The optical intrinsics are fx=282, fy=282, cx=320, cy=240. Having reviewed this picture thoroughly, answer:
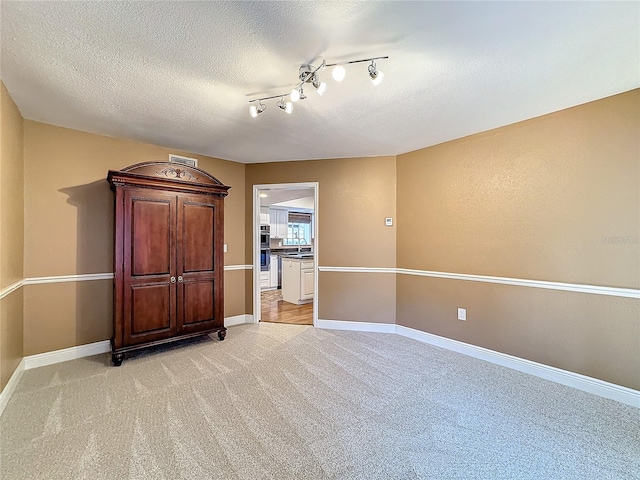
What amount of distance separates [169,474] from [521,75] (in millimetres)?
3382

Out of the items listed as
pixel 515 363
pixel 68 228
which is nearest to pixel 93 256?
pixel 68 228

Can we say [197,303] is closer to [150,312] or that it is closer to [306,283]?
[150,312]

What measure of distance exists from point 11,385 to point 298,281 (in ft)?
13.3

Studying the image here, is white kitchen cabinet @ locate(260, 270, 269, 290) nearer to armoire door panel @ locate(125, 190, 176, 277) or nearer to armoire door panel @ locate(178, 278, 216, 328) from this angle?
armoire door panel @ locate(178, 278, 216, 328)

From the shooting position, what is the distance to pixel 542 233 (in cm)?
270

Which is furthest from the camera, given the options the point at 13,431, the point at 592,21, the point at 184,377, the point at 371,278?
the point at 371,278

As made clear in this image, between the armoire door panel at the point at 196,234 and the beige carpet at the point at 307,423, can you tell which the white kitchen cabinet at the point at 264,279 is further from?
the beige carpet at the point at 307,423

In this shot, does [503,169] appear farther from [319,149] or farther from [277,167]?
[277,167]

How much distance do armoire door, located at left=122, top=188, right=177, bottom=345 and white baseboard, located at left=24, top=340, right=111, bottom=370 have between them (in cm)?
61

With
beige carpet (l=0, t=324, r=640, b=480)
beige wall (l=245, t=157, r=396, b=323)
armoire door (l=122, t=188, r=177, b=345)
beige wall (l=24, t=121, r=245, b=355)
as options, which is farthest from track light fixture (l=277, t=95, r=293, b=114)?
beige carpet (l=0, t=324, r=640, b=480)

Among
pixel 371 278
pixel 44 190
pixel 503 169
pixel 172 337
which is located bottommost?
pixel 172 337

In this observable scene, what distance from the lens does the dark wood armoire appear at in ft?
9.53

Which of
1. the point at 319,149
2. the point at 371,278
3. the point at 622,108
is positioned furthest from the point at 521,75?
the point at 371,278

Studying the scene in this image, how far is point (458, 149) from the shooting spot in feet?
10.9
